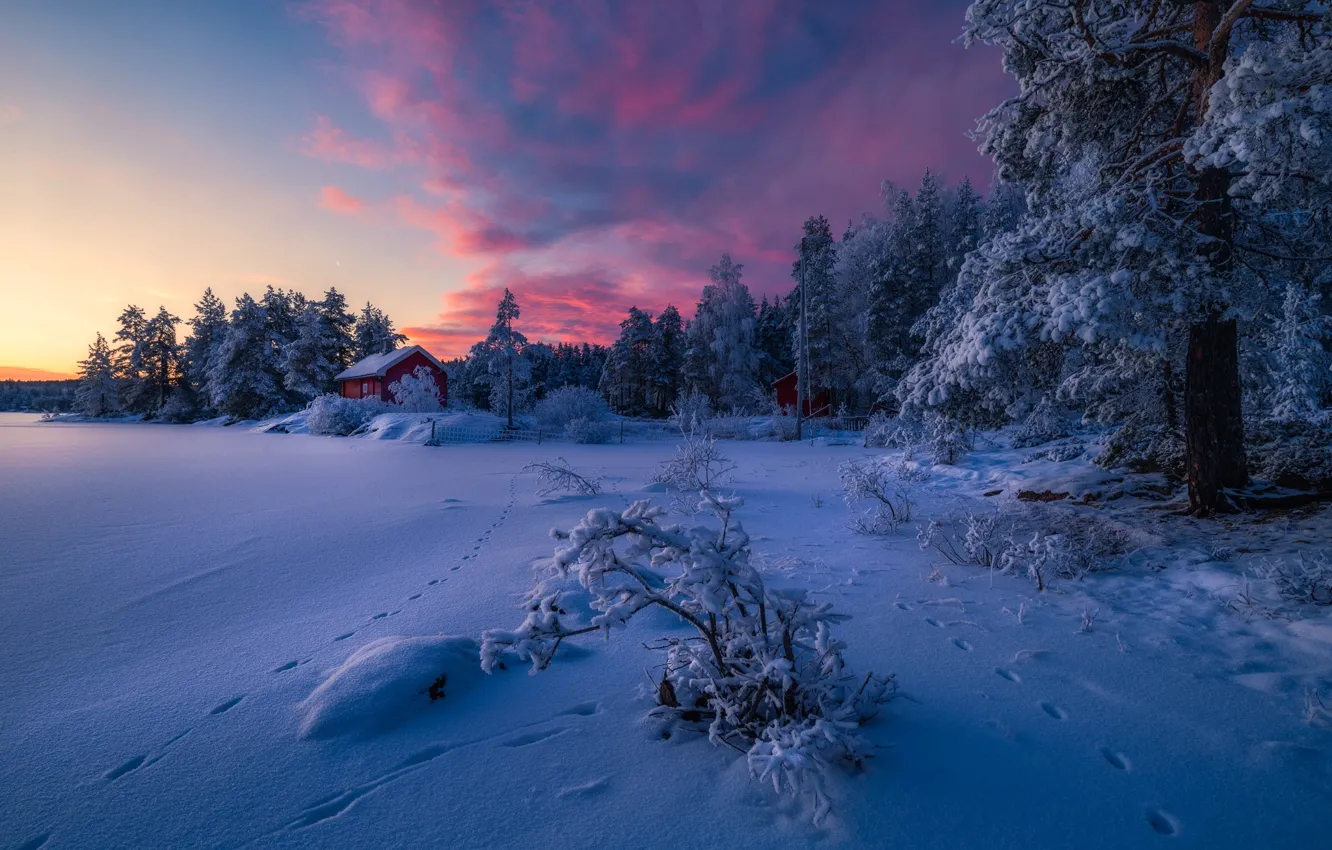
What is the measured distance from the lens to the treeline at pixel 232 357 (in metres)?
38.1

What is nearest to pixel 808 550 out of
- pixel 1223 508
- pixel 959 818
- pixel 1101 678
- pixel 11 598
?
pixel 1101 678

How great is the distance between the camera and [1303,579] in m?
3.62

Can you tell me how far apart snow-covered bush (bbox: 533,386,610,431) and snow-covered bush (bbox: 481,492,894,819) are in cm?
2319

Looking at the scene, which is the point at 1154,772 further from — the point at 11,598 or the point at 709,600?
the point at 11,598

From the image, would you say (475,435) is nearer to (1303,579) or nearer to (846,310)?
(846,310)

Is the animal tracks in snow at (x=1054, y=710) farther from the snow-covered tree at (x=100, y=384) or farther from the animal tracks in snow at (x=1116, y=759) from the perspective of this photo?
the snow-covered tree at (x=100, y=384)

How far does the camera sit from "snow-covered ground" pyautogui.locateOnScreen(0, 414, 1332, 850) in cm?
192

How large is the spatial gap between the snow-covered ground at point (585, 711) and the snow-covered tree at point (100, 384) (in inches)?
2347

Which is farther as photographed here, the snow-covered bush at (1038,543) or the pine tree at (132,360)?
the pine tree at (132,360)

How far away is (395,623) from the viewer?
3.67 meters

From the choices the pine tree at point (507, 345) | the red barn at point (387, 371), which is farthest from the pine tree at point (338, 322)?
the pine tree at point (507, 345)

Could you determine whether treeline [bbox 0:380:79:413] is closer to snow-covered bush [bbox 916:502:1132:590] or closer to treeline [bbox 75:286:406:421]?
treeline [bbox 75:286:406:421]

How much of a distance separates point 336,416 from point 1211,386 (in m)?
30.0

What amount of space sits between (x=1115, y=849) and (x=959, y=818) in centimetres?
48
